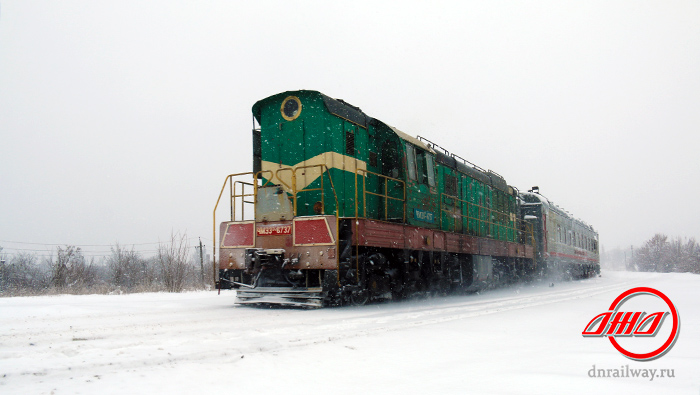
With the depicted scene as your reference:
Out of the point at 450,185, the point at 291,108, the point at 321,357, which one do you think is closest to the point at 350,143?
the point at 291,108

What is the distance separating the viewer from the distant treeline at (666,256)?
70875 millimetres

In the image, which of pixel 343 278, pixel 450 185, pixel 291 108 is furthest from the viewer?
pixel 450 185

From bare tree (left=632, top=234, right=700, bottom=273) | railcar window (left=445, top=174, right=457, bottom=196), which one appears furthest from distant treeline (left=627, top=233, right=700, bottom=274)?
railcar window (left=445, top=174, right=457, bottom=196)

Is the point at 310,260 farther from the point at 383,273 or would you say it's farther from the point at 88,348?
the point at 88,348

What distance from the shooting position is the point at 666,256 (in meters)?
76.8

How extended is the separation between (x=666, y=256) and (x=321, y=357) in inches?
3444

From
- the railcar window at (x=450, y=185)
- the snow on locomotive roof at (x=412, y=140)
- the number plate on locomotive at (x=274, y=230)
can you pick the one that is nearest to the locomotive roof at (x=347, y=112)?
the snow on locomotive roof at (x=412, y=140)

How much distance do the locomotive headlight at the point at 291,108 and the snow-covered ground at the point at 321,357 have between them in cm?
448

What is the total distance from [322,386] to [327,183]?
21.1 ft

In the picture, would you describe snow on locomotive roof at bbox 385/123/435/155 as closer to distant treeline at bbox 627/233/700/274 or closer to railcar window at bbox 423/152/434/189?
railcar window at bbox 423/152/434/189

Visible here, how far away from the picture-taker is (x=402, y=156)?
10.4 m

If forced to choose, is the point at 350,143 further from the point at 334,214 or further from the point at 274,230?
the point at 274,230

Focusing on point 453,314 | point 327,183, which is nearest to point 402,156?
point 327,183

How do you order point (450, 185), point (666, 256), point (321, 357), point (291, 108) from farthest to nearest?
point (666, 256) → point (450, 185) → point (291, 108) → point (321, 357)
